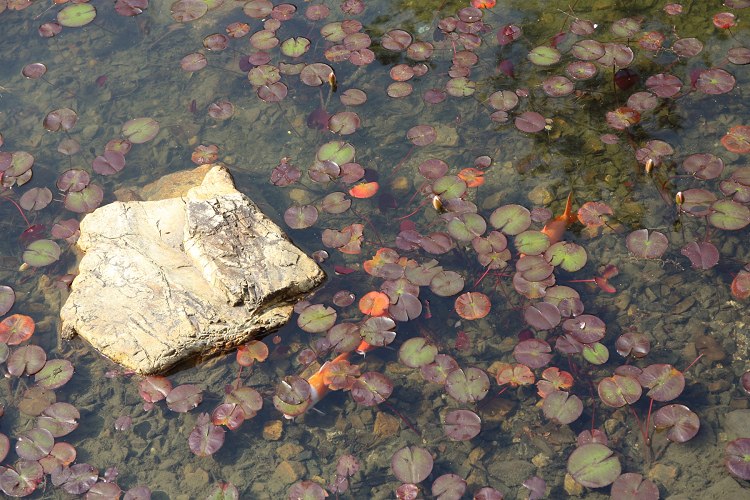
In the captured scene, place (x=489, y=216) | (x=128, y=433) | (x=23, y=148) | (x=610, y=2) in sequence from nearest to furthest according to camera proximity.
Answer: (x=128, y=433) → (x=489, y=216) → (x=23, y=148) → (x=610, y=2)

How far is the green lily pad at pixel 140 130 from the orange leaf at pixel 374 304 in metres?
2.68

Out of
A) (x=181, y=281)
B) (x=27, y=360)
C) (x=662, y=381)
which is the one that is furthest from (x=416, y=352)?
(x=27, y=360)

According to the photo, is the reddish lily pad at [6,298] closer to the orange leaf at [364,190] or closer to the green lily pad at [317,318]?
the green lily pad at [317,318]

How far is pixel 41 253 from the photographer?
13.1 feet

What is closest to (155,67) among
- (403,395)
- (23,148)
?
(23,148)

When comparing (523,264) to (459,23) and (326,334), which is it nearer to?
(326,334)

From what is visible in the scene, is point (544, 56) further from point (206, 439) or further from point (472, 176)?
point (206, 439)

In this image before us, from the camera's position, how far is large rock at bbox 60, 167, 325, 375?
329 centimetres

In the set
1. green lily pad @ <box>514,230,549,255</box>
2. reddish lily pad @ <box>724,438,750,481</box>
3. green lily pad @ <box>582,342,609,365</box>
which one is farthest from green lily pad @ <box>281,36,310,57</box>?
reddish lily pad @ <box>724,438,750,481</box>

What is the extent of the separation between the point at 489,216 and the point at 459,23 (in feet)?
A: 7.52

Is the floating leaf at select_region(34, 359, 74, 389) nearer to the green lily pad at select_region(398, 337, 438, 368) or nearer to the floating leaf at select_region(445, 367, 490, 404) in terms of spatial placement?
the green lily pad at select_region(398, 337, 438, 368)

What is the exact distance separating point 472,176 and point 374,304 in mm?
1420

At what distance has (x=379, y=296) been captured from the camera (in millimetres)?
3584

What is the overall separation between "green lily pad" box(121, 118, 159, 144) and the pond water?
0.10m
